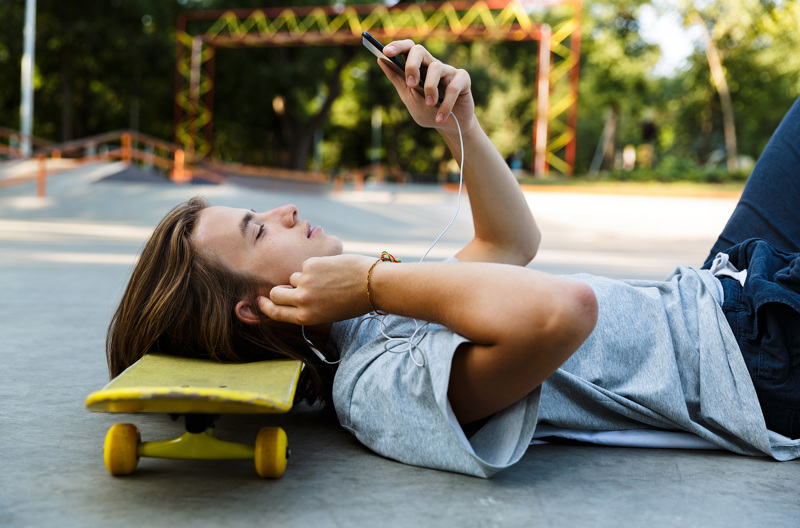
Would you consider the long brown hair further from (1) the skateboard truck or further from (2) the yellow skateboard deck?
(1) the skateboard truck

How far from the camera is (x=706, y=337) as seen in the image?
5.83ft

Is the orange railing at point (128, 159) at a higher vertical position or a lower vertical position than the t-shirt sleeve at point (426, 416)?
higher

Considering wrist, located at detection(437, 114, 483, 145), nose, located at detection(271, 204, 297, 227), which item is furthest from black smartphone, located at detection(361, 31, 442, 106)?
nose, located at detection(271, 204, 297, 227)

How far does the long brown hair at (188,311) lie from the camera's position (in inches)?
71.0

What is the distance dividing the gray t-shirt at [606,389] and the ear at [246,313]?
0.26 m

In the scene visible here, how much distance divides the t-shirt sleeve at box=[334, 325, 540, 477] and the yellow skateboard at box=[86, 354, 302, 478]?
19 centimetres

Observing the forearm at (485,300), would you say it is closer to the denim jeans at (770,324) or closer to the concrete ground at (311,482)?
the concrete ground at (311,482)

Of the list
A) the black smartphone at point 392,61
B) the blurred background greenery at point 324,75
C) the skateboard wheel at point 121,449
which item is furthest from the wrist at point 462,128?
the blurred background greenery at point 324,75

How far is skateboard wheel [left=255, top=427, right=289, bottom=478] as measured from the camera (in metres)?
1.51

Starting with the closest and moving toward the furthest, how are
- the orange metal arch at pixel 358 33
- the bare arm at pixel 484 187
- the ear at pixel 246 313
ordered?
1. the ear at pixel 246 313
2. the bare arm at pixel 484 187
3. the orange metal arch at pixel 358 33

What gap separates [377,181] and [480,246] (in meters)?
29.3

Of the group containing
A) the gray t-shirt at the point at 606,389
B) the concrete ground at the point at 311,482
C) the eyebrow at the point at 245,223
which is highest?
the eyebrow at the point at 245,223

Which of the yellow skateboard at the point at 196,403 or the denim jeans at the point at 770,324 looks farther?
the denim jeans at the point at 770,324

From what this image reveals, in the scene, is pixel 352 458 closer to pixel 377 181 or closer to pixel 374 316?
pixel 374 316
